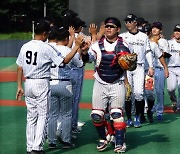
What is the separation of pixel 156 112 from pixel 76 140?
2157 mm

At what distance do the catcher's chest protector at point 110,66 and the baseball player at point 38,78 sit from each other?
0.51 meters

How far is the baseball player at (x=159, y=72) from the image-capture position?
25.3 feet

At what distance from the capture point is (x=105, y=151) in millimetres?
5512

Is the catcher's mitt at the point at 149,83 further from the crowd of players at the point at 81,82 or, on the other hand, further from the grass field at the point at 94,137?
the grass field at the point at 94,137

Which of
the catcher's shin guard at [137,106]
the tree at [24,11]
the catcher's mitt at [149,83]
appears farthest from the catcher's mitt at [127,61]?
the tree at [24,11]

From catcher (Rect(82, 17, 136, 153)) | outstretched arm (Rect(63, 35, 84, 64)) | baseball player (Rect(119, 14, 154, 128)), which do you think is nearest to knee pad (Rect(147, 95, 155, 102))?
baseball player (Rect(119, 14, 154, 128))

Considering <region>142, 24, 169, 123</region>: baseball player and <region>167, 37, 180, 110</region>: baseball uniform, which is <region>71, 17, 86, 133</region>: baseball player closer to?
<region>142, 24, 169, 123</region>: baseball player

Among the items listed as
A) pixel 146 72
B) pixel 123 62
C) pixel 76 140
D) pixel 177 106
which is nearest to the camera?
pixel 123 62

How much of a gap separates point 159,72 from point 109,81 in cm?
262

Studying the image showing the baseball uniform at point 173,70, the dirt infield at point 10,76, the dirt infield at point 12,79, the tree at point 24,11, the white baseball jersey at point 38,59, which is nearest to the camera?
the white baseball jersey at point 38,59

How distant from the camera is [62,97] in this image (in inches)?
219

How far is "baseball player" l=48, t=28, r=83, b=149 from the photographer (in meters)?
5.54

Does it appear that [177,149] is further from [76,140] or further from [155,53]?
[155,53]

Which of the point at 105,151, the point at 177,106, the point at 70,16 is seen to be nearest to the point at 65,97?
the point at 105,151
